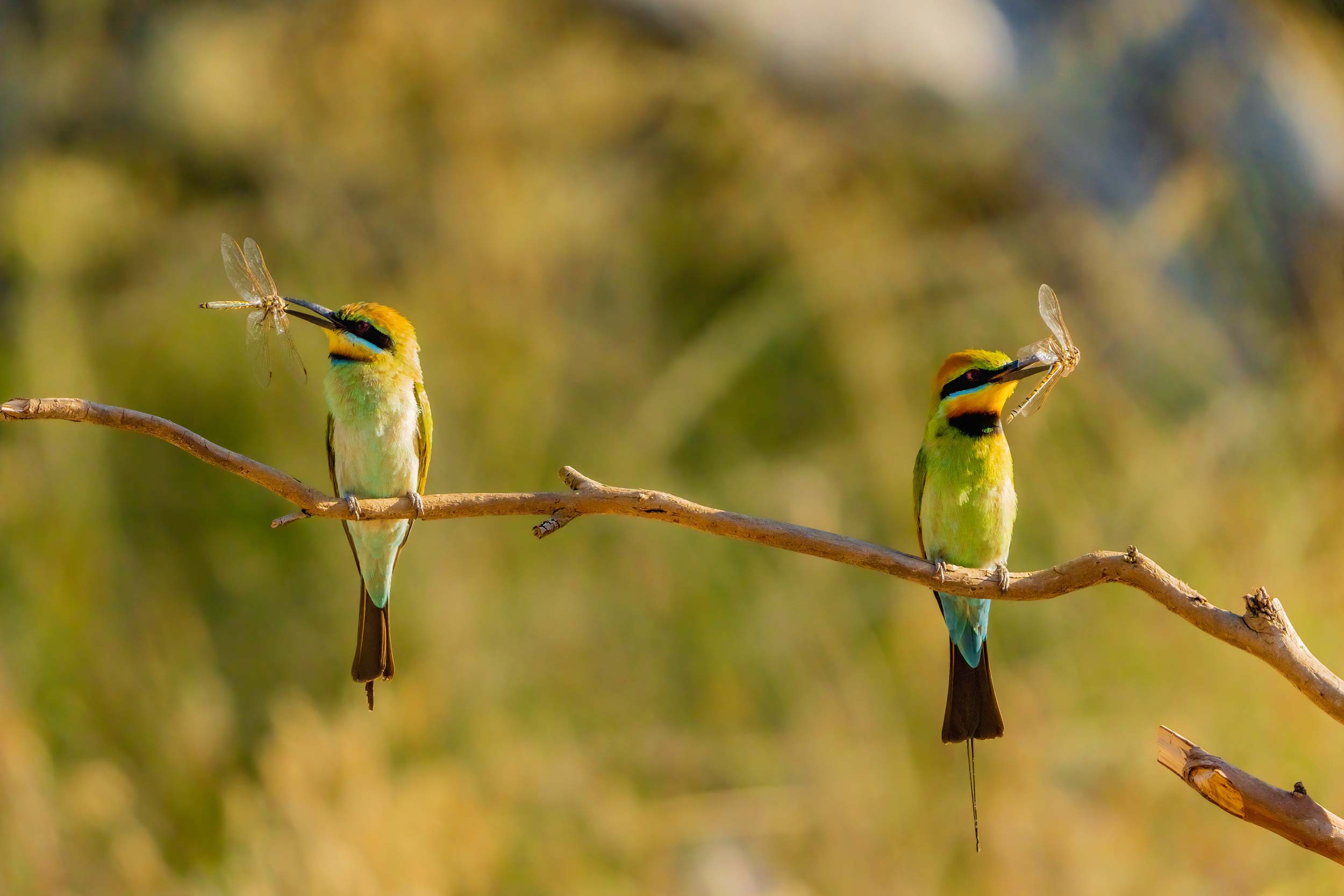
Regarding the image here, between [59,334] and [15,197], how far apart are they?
0.66 meters

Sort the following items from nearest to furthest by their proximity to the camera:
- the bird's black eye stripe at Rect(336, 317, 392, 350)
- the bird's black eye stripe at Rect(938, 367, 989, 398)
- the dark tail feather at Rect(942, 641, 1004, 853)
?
the dark tail feather at Rect(942, 641, 1004, 853) < the bird's black eye stripe at Rect(938, 367, 989, 398) < the bird's black eye stripe at Rect(336, 317, 392, 350)

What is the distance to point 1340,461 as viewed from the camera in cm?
403

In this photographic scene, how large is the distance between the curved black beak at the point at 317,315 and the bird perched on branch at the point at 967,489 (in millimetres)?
752

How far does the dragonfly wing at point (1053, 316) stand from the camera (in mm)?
933

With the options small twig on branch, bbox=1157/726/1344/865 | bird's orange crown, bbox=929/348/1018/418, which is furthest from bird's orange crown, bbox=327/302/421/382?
small twig on branch, bbox=1157/726/1344/865

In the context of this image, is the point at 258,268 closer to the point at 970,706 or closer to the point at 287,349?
the point at 287,349

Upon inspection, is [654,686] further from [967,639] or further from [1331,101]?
[1331,101]

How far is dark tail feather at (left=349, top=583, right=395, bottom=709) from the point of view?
1.12 metres

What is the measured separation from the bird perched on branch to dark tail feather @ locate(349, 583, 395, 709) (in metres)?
0.65

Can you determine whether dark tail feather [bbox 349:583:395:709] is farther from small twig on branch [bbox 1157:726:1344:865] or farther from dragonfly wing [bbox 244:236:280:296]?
small twig on branch [bbox 1157:726:1344:865]

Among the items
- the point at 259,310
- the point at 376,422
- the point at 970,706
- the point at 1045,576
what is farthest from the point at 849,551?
the point at 376,422

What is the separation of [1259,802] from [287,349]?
1024 millimetres

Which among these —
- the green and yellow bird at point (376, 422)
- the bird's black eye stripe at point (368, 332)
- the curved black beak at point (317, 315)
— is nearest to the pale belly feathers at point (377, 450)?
the green and yellow bird at point (376, 422)

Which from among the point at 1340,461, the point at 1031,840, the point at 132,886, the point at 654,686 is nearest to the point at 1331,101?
the point at 1340,461
